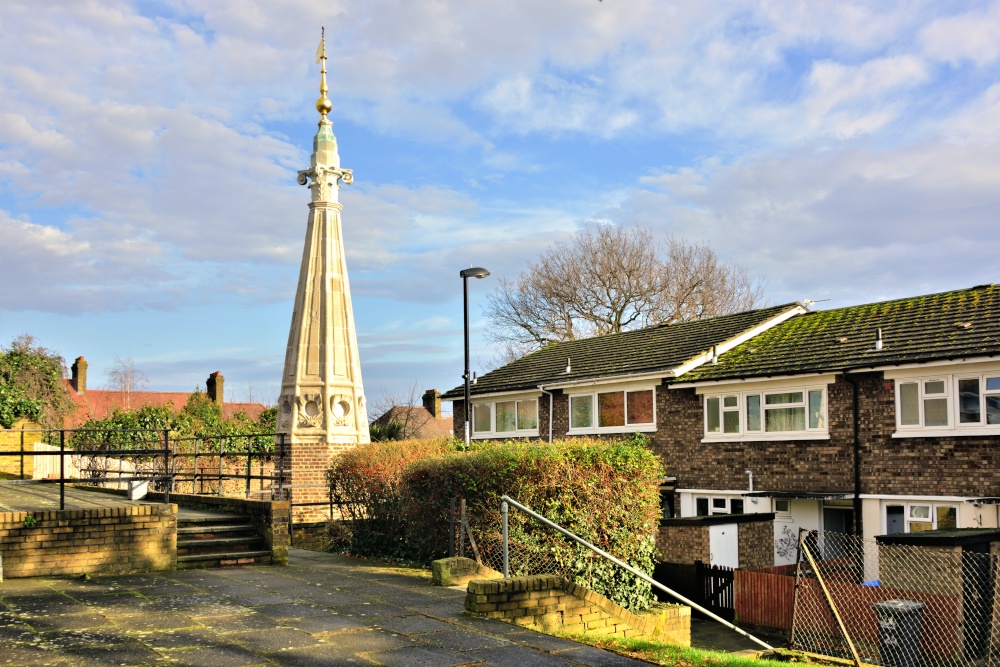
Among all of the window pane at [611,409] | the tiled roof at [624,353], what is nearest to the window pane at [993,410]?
the tiled roof at [624,353]

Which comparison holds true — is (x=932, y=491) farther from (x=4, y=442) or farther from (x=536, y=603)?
(x=4, y=442)

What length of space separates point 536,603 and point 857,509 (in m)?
12.0

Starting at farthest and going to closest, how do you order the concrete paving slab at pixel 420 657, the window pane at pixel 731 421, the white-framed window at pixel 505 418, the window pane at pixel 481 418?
the window pane at pixel 481 418 < the white-framed window at pixel 505 418 < the window pane at pixel 731 421 < the concrete paving slab at pixel 420 657

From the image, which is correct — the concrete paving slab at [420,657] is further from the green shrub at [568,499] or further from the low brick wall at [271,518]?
the low brick wall at [271,518]

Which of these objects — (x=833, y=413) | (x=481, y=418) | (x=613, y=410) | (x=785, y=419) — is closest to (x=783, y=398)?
(x=785, y=419)

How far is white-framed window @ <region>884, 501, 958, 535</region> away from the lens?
17.9m

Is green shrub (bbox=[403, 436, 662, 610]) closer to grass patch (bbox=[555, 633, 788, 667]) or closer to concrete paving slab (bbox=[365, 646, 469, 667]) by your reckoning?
grass patch (bbox=[555, 633, 788, 667])

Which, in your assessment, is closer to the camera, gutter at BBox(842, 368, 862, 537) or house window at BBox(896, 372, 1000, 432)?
house window at BBox(896, 372, 1000, 432)

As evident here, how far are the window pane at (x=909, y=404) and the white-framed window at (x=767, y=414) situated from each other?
1813 mm

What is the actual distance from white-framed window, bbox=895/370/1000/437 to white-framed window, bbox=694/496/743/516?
4671 mm

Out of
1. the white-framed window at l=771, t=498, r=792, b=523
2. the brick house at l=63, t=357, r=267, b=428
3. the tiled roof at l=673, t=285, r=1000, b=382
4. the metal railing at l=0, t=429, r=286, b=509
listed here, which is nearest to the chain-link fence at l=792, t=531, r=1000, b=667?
the tiled roof at l=673, t=285, r=1000, b=382

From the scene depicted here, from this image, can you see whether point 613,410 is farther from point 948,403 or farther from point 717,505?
point 948,403

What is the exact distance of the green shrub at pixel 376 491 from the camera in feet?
47.6

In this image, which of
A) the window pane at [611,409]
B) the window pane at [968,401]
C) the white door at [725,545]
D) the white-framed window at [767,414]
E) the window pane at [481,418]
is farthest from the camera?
the window pane at [481,418]
